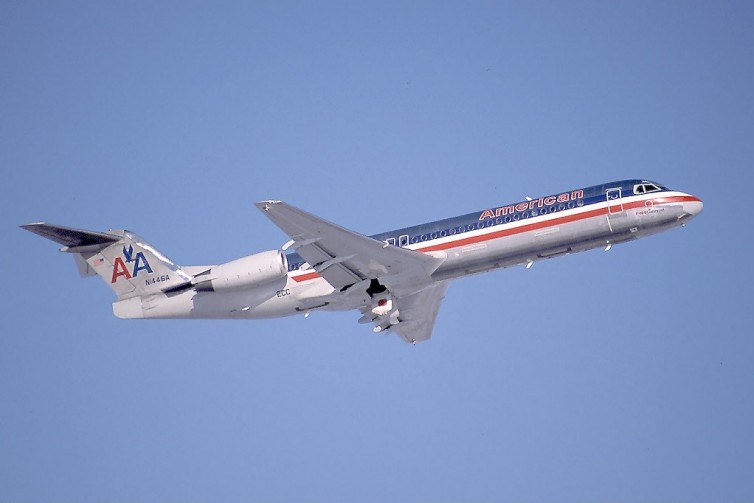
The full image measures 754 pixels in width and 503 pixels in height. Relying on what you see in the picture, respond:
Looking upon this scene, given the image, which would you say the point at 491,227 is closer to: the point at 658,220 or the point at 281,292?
the point at 658,220

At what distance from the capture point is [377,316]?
32.1 metres

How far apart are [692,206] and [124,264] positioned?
64.4 feet

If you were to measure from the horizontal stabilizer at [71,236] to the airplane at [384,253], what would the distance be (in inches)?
1.9

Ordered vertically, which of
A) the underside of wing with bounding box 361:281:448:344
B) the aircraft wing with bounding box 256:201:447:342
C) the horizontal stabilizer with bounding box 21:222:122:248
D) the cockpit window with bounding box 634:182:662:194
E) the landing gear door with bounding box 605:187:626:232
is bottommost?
the underside of wing with bounding box 361:281:448:344

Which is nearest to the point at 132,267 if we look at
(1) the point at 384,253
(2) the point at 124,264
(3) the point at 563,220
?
(2) the point at 124,264

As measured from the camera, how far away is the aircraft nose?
29000 millimetres

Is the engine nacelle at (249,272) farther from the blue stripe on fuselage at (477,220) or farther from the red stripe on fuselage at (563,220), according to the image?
the red stripe on fuselage at (563,220)

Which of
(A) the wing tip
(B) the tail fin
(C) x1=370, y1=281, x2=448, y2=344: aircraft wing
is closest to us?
(A) the wing tip

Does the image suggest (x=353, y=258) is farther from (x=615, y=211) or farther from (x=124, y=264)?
(x=124, y=264)

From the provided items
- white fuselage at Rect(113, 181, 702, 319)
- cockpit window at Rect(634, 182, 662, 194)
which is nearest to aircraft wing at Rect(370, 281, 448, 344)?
white fuselage at Rect(113, 181, 702, 319)

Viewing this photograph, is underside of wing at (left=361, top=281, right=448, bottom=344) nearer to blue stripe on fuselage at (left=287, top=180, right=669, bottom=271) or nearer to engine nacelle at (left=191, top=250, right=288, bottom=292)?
blue stripe on fuselage at (left=287, top=180, right=669, bottom=271)

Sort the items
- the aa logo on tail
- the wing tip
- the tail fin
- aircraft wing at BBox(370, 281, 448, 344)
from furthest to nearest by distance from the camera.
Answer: aircraft wing at BBox(370, 281, 448, 344), the aa logo on tail, the tail fin, the wing tip

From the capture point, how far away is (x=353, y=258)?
2959cm

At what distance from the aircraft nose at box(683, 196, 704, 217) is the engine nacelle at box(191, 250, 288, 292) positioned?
12956mm
